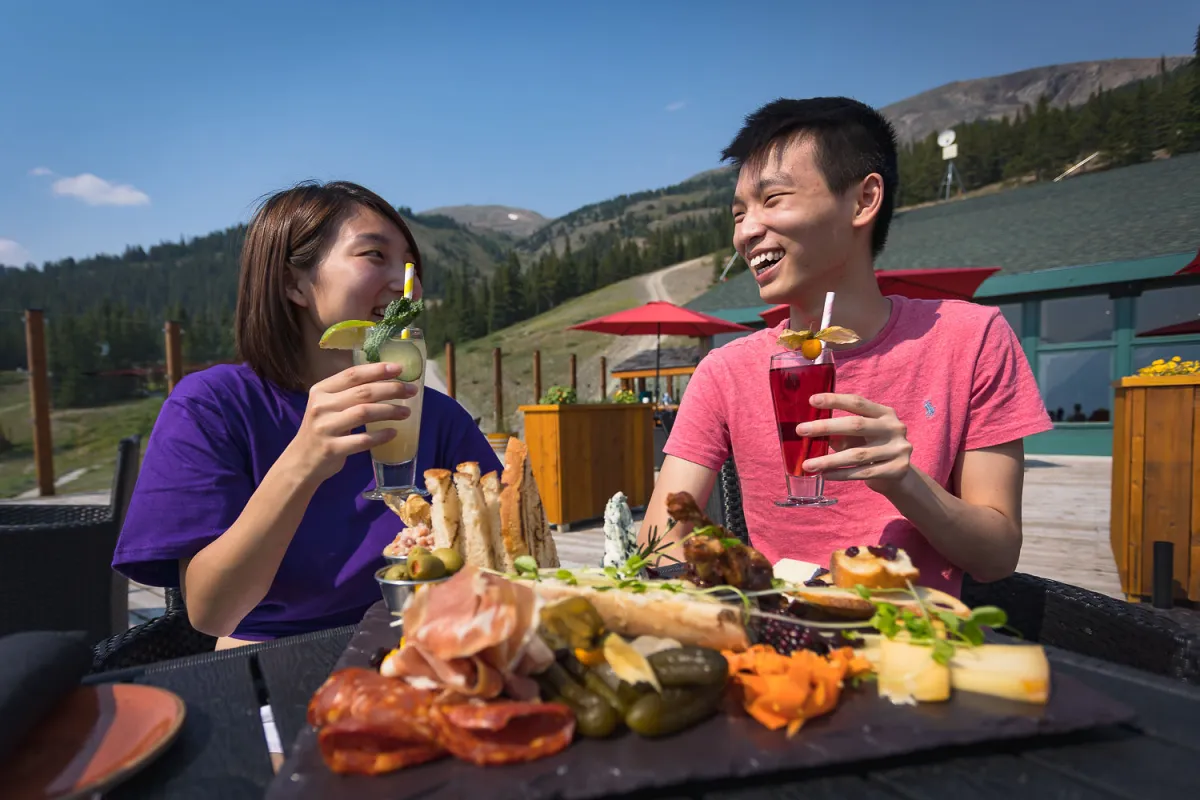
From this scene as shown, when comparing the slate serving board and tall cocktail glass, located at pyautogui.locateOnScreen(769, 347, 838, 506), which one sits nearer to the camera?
the slate serving board

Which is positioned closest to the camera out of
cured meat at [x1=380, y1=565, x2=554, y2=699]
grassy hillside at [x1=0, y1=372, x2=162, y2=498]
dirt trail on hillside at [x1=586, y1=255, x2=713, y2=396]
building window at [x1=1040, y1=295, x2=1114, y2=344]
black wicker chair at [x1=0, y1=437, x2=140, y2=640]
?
cured meat at [x1=380, y1=565, x2=554, y2=699]

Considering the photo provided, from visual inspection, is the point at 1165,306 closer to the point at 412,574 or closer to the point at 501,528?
the point at 501,528

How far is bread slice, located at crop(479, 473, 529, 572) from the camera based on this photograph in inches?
56.9

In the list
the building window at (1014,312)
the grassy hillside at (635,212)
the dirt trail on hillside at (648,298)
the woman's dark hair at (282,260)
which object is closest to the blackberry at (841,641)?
the woman's dark hair at (282,260)

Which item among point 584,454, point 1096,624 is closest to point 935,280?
point 584,454

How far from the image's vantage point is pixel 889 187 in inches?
77.0

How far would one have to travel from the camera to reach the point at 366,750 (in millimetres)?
750

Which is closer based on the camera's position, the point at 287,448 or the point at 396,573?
the point at 396,573

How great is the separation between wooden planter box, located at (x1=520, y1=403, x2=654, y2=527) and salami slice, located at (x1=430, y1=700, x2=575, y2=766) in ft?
18.8

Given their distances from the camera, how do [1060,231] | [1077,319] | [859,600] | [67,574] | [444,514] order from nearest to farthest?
[859,600], [444,514], [67,574], [1077,319], [1060,231]

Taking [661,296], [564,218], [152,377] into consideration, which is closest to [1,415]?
[152,377]

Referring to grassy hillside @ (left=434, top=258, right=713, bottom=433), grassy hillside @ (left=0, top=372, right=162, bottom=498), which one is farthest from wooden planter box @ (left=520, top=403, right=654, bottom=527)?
grassy hillside @ (left=434, top=258, right=713, bottom=433)

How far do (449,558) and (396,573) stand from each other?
0.10 m

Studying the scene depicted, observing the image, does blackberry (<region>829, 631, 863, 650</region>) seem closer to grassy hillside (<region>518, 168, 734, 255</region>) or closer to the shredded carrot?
the shredded carrot
